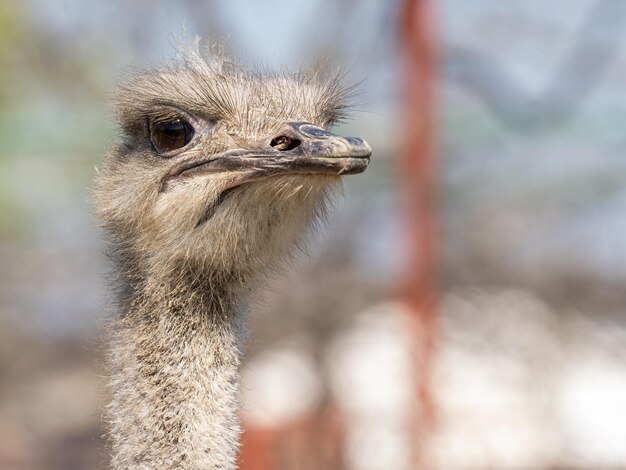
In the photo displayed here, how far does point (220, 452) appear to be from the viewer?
2.39m

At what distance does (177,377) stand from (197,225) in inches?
13.3

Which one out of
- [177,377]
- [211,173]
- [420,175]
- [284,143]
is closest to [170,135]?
[211,173]

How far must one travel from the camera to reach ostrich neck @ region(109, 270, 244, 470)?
2.39 m

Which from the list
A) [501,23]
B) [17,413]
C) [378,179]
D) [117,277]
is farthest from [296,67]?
[17,413]

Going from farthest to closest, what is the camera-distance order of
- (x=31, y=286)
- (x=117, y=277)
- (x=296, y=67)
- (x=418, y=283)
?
(x=31, y=286), (x=418, y=283), (x=296, y=67), (x=117, y=277)

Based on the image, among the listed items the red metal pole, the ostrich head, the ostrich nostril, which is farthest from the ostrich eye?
the red metal pole

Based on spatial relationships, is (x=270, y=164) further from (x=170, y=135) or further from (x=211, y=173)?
(x=170, y=135)

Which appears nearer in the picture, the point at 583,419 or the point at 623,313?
the point at 583,419

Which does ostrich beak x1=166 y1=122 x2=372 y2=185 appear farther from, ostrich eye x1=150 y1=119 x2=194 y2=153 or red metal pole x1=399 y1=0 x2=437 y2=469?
red metal pole x1=399 y1=0 x2=437 y2=469

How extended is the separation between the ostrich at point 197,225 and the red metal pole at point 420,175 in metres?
2.21

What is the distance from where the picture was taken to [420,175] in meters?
5.11

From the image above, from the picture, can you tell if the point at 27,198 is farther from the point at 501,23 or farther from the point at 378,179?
the point at 501,23

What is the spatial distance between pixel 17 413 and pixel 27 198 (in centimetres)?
124

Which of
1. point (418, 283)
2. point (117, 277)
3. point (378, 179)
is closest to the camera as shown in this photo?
point (117, 277)
